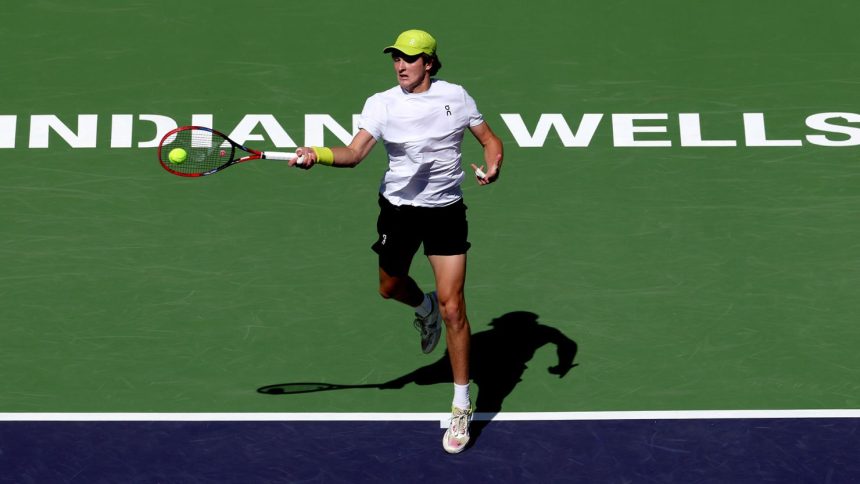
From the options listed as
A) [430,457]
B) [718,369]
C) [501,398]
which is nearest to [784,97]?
[718,369]

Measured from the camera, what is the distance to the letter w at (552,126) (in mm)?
13320

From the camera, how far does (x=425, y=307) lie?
1078 centimetres

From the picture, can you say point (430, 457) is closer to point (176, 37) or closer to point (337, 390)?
point (337, 390)

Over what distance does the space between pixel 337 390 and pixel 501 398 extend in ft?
3.60

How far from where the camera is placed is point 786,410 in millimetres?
10547

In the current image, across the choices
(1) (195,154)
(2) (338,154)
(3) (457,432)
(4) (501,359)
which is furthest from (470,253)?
(2) (338,154)

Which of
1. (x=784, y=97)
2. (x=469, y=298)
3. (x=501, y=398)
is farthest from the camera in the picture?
(x=784, y=97)

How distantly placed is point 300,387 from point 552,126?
12.4ft

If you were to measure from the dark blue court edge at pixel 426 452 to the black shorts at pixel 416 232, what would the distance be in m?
1.08

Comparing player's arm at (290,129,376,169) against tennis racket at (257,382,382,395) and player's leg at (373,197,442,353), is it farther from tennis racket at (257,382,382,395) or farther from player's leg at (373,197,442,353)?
tennis racket at (257,382,382,395)

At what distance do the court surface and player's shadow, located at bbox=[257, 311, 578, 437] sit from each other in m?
0.03

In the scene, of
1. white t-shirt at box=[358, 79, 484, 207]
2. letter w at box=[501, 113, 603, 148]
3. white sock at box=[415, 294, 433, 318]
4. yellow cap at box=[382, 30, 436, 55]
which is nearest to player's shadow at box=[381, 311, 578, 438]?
white sock at box=[415, 294, 433, 318]

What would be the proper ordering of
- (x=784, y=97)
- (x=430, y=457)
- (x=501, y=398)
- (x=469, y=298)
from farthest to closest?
(x=784, y=97) → (x=469, y=298) → (x=501, y=398) → (x=430, y=457)

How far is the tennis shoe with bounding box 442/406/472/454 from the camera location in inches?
394
